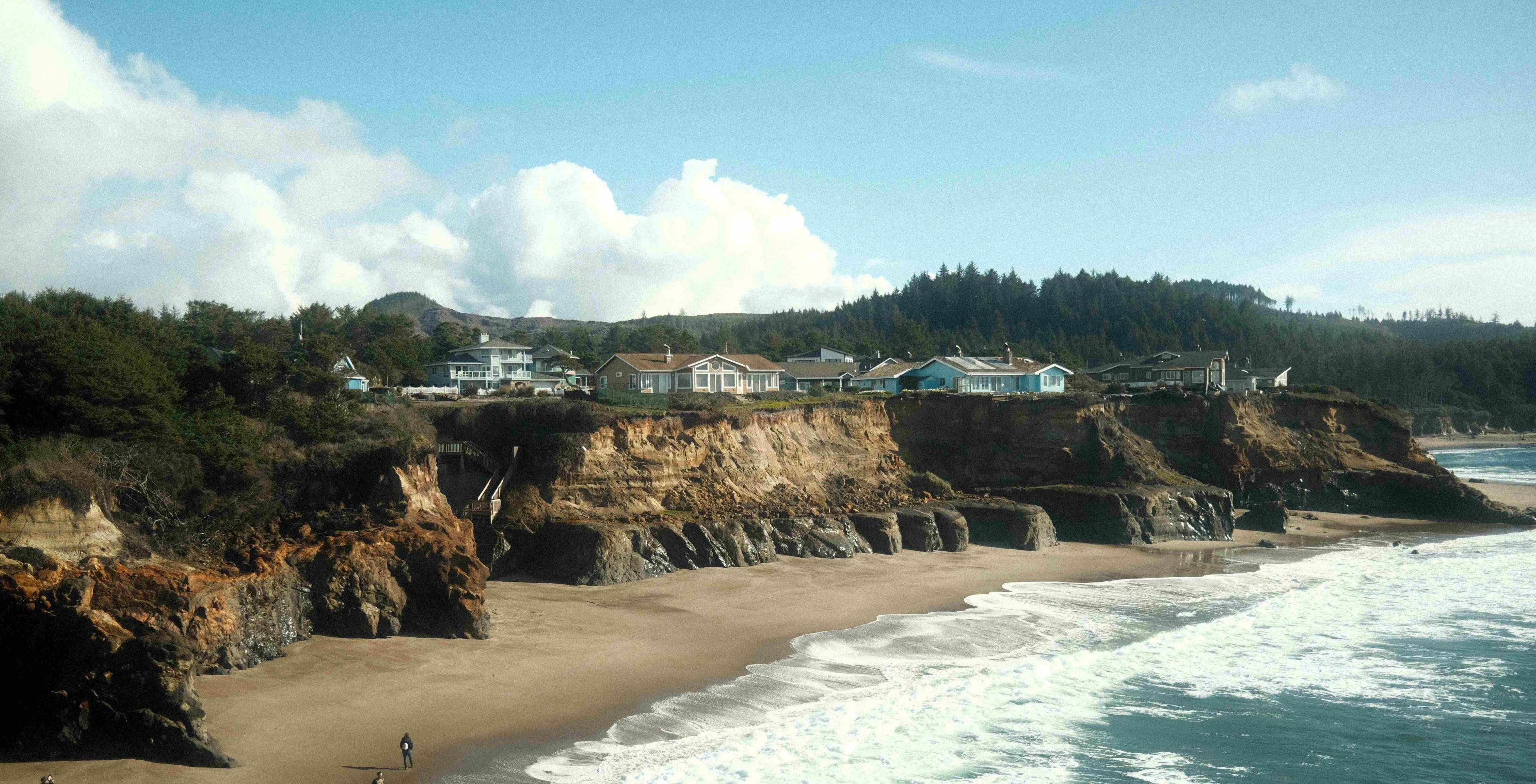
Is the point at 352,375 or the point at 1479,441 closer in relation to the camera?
the point at 352,375

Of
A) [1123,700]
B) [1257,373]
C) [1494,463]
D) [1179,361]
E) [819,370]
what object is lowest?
[1123,700]

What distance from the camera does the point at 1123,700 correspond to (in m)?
21.1

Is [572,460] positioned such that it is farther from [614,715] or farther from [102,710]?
[102,710]

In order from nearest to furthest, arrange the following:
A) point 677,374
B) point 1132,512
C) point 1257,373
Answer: point 1132,512, point 677,374, point 1257,373

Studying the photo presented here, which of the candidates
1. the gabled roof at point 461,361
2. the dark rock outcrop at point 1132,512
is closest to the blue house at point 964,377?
the dark rock outcrop at point 1132,512

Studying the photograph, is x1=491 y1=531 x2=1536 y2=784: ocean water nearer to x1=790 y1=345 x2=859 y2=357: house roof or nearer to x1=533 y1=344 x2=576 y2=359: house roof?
x1=533 y1=344 x2=576 y2=359: house roof

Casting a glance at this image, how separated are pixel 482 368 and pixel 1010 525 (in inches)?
1551

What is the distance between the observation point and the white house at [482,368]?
63000 mm

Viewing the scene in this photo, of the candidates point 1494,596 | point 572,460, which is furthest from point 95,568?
point 1494,596

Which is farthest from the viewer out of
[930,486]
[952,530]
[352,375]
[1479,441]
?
[1479,441]

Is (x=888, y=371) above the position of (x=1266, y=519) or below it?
above

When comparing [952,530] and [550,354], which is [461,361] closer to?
[550,354]

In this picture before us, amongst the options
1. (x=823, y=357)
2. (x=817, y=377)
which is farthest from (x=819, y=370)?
(x=823, y=357)

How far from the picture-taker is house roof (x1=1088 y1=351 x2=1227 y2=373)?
78.4 metres
